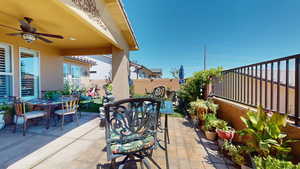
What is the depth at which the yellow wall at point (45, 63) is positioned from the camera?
4.08 meters

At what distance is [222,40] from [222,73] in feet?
28.7

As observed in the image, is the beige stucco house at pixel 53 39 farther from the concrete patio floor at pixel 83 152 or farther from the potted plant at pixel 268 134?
the potted plant at pixel 268 134

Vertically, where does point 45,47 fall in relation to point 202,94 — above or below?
above

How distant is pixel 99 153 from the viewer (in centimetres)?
223

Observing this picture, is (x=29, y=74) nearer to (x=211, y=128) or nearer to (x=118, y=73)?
(x=118, y=73)

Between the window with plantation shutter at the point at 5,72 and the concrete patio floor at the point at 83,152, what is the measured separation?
2228mm

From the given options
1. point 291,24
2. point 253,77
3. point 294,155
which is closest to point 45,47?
point 253,77

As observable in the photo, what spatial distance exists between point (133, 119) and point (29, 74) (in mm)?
5484

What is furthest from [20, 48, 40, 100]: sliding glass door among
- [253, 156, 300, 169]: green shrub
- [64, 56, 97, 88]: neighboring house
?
[253, 156, 300, 169]: green shrub

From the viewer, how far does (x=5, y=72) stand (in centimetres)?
390

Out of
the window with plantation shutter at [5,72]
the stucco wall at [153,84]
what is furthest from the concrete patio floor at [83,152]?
the stucco wall at [153,84]

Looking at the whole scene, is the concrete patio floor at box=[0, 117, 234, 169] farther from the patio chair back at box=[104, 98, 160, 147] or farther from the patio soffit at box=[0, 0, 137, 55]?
the patio soffit at box=[0, 0, 137, 55]

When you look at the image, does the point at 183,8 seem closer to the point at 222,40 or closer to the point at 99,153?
the point at 222,40

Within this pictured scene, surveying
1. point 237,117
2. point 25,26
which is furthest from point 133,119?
point 25,26
